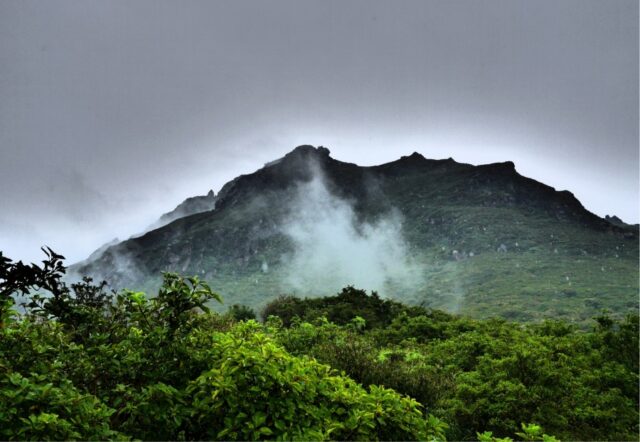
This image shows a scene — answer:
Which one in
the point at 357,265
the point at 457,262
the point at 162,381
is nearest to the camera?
the point at 162,381

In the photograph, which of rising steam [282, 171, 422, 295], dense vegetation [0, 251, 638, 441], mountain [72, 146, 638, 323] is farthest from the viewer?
rising steam [282, 171, 422, 295]

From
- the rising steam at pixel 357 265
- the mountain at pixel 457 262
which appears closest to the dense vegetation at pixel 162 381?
the mountain at pixel 457 262

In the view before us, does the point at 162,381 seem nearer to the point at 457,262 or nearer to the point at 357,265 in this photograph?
the point at 457,262

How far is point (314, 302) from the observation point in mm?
34219

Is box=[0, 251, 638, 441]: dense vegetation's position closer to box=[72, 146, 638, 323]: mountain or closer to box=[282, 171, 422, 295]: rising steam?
box=[72, 146, 638, 323]: mountain

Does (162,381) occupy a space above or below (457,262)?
above

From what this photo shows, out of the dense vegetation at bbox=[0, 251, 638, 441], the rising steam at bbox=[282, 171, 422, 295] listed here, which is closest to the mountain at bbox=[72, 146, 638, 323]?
the rising steam at bbox=[282, 171, 422, 295]

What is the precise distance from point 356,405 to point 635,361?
11274mm

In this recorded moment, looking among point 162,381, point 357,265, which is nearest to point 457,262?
point 357,265

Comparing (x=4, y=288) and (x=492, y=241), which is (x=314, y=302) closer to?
(x=4, y=288)

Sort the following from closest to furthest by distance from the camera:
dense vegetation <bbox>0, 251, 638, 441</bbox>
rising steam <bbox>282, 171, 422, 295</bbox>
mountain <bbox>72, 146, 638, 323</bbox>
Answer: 1. dense vegetation <bbox>0, 251, 638, 441</bbox>
2. mountain <bbox>72, 146, 638, 323</bbox>
3. rising steam <bbox>282, 171, 422, 295</bbox>

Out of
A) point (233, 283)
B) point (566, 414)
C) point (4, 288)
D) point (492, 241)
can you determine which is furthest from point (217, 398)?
point (492, 241)

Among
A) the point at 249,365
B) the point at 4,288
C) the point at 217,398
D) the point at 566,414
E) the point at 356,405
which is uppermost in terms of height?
the point at 4,288

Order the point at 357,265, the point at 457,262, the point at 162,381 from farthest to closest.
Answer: the point at 357,265 → the point at 457,262 → the point at 162,381
